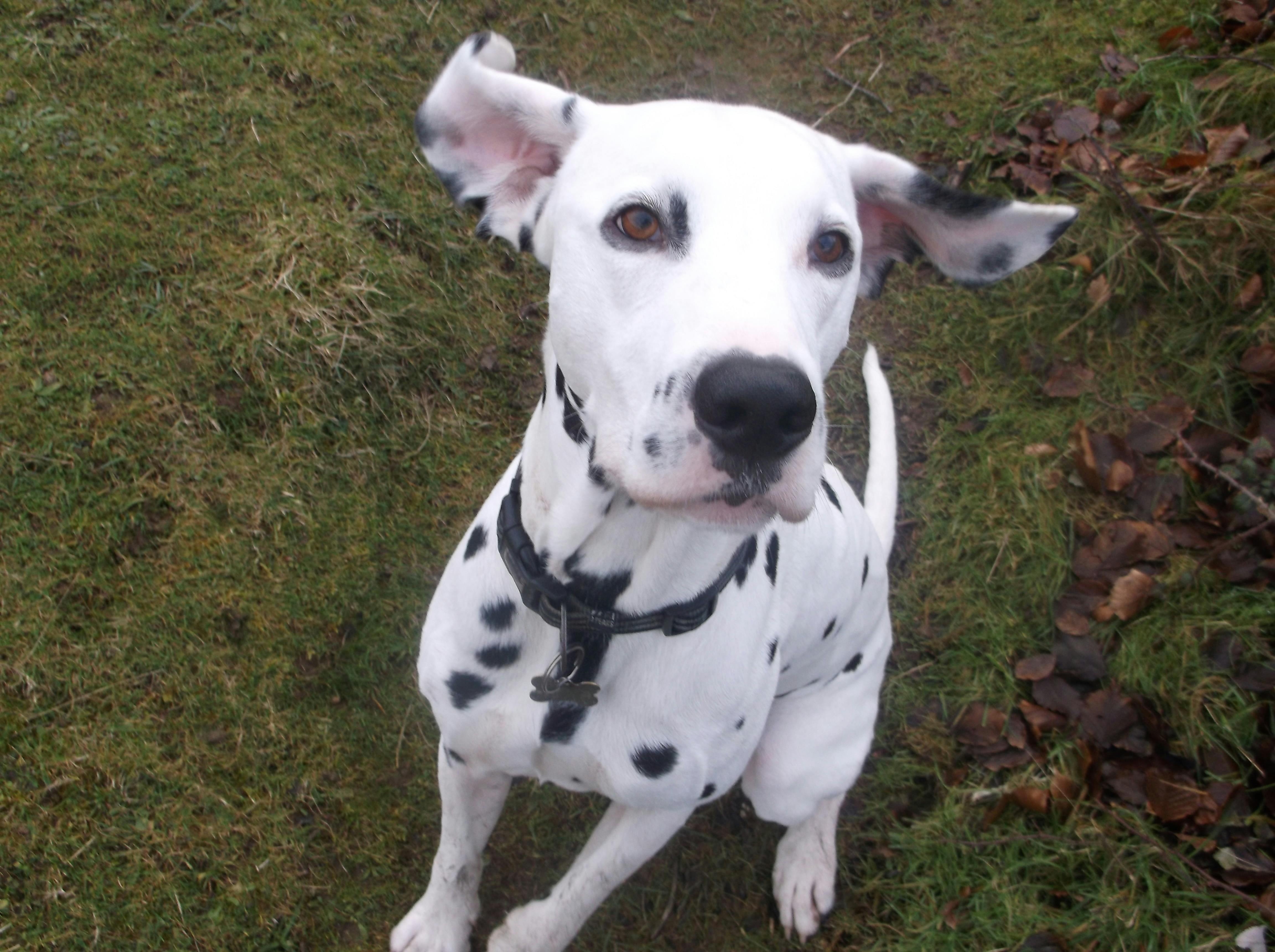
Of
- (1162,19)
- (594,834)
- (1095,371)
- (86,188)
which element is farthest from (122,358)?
(1162,19)

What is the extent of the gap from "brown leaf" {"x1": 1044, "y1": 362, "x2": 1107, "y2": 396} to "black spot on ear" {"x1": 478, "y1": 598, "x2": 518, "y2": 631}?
10.4ft

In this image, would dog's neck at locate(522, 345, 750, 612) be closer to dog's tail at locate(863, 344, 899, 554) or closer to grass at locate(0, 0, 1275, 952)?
dog's tail at locate(863, 344, 899, 554)

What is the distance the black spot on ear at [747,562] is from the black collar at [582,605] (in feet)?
0.25

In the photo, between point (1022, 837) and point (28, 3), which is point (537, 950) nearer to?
point (1022, 837)

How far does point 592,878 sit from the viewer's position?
8.62 feet

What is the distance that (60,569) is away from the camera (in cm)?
350

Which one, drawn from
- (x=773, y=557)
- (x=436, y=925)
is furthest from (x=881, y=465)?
(x=436, y=925)

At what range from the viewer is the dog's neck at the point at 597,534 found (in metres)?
1.89

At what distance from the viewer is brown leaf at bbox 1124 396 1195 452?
Answer: 396 cm

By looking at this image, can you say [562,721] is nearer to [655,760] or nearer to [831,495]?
[655,760]

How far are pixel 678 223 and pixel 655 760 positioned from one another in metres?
1.35

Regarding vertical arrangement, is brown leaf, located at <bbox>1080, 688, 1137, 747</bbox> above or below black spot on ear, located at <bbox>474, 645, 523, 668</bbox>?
below

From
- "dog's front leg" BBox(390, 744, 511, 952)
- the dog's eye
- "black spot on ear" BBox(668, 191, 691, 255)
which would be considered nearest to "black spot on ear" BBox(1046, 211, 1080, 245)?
the dog's eye

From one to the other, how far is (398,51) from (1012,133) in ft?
10.5
